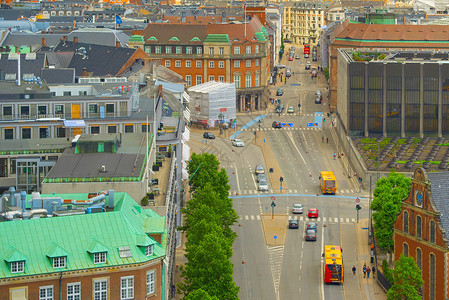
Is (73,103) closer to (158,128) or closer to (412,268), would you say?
(158,128)

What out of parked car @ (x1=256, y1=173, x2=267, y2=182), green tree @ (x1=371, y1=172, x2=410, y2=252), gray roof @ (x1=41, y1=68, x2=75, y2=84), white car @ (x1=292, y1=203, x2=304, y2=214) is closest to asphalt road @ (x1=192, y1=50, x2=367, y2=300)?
white car @ (x1=292, y1=203, x2=304, y2=214)

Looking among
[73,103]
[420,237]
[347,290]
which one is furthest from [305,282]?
[73,103]

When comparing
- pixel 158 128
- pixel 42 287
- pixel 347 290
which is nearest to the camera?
pixel 42 287

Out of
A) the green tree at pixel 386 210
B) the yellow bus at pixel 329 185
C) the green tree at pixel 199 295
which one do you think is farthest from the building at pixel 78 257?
the yellow bus at pixel 329 185

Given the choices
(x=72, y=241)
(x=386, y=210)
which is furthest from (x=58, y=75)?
(x=72, y=241)

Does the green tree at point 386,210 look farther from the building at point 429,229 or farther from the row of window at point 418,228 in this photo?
the building at point 429,229

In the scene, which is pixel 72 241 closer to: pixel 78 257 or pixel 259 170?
pixel 78 257
